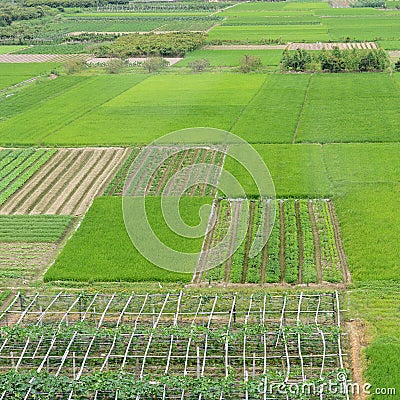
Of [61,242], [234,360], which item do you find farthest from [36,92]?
[234,360]

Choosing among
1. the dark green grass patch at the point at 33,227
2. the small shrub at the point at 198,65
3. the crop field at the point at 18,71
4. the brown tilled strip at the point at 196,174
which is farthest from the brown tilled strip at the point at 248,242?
the crop field at the point at 18,71

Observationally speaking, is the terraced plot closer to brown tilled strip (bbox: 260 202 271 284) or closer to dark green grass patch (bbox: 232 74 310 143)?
brown tilled strip (bbox: 260 202 271 284)

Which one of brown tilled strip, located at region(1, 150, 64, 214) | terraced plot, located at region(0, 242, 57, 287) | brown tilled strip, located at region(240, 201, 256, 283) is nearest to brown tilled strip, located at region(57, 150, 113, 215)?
brown tilled strip, located at region(1, 150, 64, 214)

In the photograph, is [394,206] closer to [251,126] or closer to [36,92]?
[251,126]

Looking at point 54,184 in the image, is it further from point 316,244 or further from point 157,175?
point 316,244

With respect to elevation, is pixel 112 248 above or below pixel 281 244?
above

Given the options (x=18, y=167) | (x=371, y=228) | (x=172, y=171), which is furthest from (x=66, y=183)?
(x=371, y=228)

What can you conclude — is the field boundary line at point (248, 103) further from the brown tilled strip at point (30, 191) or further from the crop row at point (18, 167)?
the brown tilled strip at point (30, 191)
